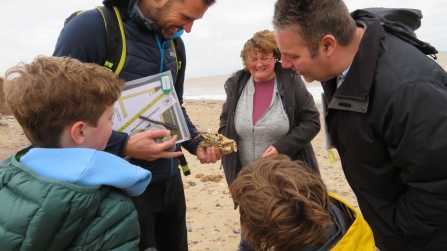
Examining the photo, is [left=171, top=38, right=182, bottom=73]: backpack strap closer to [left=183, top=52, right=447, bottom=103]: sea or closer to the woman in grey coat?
the woman in grey coat

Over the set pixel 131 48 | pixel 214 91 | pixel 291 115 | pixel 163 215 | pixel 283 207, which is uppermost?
pixel 131 48

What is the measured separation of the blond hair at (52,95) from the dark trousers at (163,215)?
3.28ft

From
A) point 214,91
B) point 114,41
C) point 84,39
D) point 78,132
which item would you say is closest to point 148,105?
point 114,41

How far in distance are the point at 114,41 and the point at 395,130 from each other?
5.59 ft

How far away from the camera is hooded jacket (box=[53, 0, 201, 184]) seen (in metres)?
2.14

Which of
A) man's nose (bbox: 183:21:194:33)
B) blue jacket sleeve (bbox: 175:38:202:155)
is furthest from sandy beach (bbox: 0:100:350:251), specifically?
man's nose (bbox: 183:21:194:33)

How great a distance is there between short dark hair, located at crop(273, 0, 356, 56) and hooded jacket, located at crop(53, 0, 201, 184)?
0.87 metres

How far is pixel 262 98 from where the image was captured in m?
3.69

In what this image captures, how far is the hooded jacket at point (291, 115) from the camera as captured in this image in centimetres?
350

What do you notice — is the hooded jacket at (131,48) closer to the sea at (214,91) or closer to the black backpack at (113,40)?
the black backpack at (113,40)

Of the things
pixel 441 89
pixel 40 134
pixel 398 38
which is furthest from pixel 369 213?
pixel 40 134

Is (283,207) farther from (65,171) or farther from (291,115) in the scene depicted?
(291,115)

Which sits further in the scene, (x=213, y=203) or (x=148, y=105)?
(x=213, y=203)

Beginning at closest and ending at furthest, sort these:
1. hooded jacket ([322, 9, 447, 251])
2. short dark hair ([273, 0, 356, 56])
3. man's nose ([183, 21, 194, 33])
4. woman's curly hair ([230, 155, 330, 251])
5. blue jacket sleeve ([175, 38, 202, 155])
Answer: woman's curly hair ([230, 155, 330, 251]) < hooded jacket ([322, 9, 447, 251]) < short dark hair ([273, 0, 356, 56]) < man's nose ([183, 21, 194, 33]) < blue jacket sleeve ([175, 38, 202, 155])
